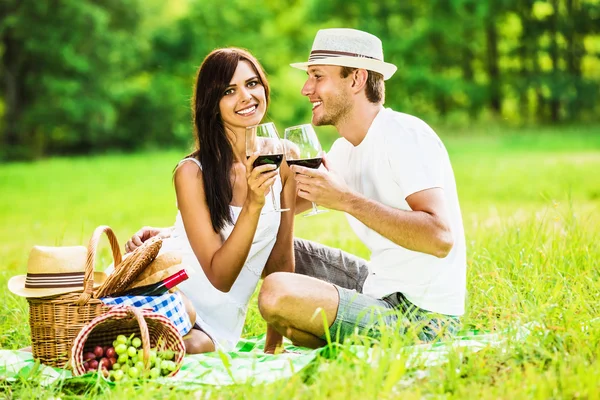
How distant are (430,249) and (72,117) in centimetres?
2432

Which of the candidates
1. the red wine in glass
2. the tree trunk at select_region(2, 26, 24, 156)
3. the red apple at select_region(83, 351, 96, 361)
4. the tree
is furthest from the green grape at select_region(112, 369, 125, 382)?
the tree trunk at select_region(2, 26, 24, 156)

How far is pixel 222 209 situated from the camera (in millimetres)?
4062

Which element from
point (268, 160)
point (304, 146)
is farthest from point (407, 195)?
point (268, 160)

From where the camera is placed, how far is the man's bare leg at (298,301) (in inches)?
134

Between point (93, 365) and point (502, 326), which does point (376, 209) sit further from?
point (93, 365)

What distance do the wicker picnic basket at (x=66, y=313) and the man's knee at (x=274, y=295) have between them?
Result: 0.65 meters

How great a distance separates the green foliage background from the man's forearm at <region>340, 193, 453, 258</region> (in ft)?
69.5

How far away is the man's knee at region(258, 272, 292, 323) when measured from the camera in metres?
3.41

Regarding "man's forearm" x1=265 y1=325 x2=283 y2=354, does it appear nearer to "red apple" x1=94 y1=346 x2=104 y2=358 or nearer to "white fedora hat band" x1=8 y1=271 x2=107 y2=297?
"red apple" x1=94 y1=346 x2=104 y2=358

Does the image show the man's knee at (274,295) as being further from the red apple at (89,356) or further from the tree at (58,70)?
the tree at (58,70)

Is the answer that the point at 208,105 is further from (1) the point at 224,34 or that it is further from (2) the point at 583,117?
(1) the point at 224,34

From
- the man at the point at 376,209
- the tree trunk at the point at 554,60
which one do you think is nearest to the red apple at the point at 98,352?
the man at the point at 376,209

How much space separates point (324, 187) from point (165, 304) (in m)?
1.04

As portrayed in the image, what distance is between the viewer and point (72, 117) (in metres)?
26.0
